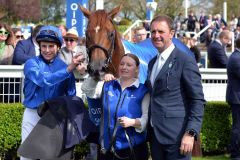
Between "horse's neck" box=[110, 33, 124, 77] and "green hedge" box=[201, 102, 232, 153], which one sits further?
"green hedge" box=[201, 102, 232, 153]

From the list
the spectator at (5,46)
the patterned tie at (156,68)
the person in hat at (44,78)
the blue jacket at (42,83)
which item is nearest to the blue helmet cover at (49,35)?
the person in hat at (44,78)

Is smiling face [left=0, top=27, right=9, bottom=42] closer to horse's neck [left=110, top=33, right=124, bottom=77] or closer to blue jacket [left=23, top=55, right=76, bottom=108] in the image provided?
horse's neck [left=110, top=33, right=124, bottom=77]

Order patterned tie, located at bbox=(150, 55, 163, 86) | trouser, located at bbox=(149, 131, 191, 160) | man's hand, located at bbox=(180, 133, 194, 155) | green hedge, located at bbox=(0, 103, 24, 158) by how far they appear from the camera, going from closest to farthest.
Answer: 1. man's hand, located at bbox=(180, 133, 194, 155)
2. trouser, located at bbox=(149, 131, 191, 160)
3. patterned tie, located at bbox=(150, 55, 163, 86)
4. green hedge, located at bbox=(0, 103, 24, 158)

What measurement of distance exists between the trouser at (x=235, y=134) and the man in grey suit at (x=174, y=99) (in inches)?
158

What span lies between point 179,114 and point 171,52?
0.49m

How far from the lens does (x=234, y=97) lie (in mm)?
7742

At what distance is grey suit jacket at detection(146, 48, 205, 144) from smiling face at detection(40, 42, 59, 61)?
3.79 ft

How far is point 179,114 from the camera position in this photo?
3.98 m

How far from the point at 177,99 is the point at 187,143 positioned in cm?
35

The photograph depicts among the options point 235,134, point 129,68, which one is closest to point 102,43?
point 129,68

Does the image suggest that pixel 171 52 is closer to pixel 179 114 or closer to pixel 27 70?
pixel 179 114

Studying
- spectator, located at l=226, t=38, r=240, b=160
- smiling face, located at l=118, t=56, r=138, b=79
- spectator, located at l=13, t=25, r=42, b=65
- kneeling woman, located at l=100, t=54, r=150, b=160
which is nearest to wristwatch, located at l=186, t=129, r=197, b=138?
kneeling woman, located at l=100, t=54, r=150, b=160

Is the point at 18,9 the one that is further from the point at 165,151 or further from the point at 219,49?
the point at 165,151

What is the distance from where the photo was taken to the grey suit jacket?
394 cm
